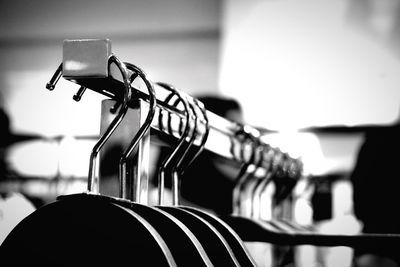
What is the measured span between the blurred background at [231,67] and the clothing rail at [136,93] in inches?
16.9

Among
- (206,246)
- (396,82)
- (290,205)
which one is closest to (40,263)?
(206,246)

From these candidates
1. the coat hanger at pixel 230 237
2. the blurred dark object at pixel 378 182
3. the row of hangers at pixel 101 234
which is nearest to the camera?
the row of hangers at pixel 101 234

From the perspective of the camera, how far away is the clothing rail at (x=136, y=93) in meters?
0.73

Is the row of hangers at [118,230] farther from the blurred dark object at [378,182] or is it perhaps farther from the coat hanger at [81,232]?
the blurred dark object at [378,182]

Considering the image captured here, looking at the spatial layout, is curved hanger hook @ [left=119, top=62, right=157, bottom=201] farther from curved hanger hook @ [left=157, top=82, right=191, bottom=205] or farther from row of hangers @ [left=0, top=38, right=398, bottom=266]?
curved hanger hook @ [left=157, top=82, right=191, bottom=205]

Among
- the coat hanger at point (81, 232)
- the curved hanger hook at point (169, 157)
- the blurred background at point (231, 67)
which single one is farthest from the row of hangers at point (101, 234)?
the blurred background at point (231, 67)

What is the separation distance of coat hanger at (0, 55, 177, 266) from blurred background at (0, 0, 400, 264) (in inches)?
54.5

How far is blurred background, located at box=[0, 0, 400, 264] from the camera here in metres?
2.05

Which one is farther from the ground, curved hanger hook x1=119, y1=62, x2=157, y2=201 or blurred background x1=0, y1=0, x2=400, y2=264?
blurred background x1=0, y1=0, x2=400, y2=264

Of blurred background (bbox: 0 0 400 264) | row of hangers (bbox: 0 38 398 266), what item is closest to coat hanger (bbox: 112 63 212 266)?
row of hangers (bbox: 0 38 398 266)

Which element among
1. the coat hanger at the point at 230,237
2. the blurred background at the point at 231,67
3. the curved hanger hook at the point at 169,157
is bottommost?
the coat hanger at the point at 230,237

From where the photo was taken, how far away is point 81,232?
0.74 meters

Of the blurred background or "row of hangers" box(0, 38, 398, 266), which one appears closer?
"row of hangers" box(0, 38, 398, 266)

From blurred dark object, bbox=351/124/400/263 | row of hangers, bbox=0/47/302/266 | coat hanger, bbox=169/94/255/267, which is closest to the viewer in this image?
row of hangers, bbox=0/47/302/266
